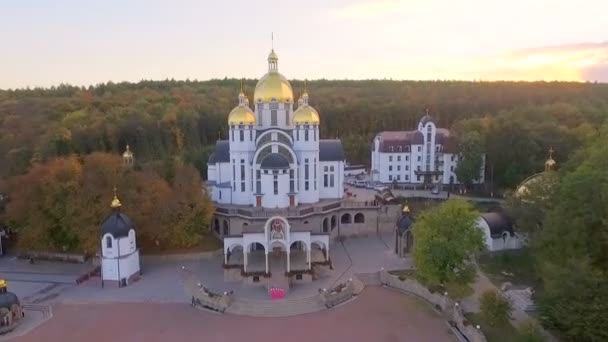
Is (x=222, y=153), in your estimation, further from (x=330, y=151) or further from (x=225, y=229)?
(x=330, y=151)

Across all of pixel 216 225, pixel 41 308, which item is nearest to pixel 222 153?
pixel 216 225

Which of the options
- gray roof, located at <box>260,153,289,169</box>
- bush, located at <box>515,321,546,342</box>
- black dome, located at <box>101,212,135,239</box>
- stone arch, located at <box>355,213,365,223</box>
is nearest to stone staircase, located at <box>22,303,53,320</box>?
black dome, located at <box>101,212,135,239</box>

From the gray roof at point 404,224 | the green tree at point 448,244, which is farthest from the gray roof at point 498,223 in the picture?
the green tree at point 448,244

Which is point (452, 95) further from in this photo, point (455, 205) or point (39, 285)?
point (39, 285)

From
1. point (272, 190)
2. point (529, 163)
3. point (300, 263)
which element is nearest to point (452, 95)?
point (529, 163)

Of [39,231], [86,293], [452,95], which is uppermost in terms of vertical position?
[452,95]

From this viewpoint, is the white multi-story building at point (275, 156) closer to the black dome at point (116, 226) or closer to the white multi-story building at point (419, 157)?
the black dome at point (116, 226)
